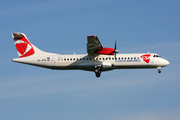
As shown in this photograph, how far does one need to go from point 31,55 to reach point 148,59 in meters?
15.1

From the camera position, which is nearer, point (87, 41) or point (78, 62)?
point (87, 41)

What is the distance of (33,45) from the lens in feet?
123

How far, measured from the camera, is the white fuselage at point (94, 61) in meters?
34.6

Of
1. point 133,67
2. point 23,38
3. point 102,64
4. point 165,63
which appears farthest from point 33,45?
point 165,63

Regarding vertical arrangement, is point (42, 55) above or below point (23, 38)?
below

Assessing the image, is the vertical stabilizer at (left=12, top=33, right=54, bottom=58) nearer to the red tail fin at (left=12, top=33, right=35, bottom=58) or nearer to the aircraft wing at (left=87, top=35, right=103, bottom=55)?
the red tail fin at (left=12, top=33, right=35, bottom=58)

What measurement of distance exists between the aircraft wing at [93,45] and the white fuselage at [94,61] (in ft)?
4.28

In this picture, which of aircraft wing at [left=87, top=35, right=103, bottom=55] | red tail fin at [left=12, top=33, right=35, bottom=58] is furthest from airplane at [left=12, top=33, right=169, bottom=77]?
red tail fin at [left=12, top=33, right=35, bottom=58]

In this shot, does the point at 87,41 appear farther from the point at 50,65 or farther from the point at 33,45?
the point at 33,45

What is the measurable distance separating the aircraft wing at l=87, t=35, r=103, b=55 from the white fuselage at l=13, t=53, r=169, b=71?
1.30 meters

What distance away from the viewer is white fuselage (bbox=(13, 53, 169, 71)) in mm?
34594

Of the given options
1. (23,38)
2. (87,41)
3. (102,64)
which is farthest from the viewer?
(23,38)

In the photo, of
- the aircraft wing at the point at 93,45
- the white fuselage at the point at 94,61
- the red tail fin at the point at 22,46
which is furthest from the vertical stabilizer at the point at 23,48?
the aircraft wing at the point at 93,45

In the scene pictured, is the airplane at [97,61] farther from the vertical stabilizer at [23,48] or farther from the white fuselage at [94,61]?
the vertical stabilizer at [23,48]
